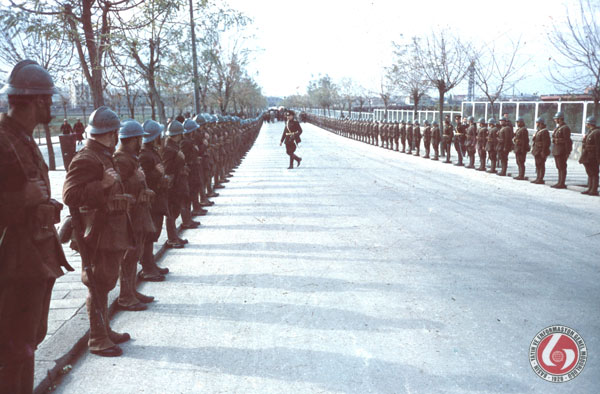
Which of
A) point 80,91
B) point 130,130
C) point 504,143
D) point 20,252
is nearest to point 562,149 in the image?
point 504,143

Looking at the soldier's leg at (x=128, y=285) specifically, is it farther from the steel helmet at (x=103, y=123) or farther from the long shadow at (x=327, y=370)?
the steel helmet at (x=103, y=123)

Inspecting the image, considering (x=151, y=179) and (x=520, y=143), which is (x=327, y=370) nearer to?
(x=151, y=179)

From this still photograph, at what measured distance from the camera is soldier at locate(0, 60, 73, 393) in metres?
2.81

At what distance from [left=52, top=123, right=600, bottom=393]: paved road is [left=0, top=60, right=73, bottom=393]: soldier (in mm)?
760

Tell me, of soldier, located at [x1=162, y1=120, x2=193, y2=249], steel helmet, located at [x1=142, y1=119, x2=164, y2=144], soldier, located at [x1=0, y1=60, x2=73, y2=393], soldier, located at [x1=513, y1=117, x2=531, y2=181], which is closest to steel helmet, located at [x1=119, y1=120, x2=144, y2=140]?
steel helmet, located at [x1=142, y1=119, x2=164, y2=144]

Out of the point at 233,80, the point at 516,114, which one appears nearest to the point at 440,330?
the point at 516,114

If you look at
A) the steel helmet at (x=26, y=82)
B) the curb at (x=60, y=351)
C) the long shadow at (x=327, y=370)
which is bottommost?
the long shadow at (x=327, y=370)

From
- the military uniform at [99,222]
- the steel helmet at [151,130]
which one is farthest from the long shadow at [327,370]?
the steel helmet at [151,130]

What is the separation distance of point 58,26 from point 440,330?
6.95m

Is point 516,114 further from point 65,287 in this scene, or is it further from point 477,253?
point 65,287

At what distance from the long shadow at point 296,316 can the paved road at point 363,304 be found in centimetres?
2

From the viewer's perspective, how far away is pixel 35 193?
2.87 m

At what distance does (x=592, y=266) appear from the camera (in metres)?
6.28

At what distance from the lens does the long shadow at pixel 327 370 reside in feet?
11.5
